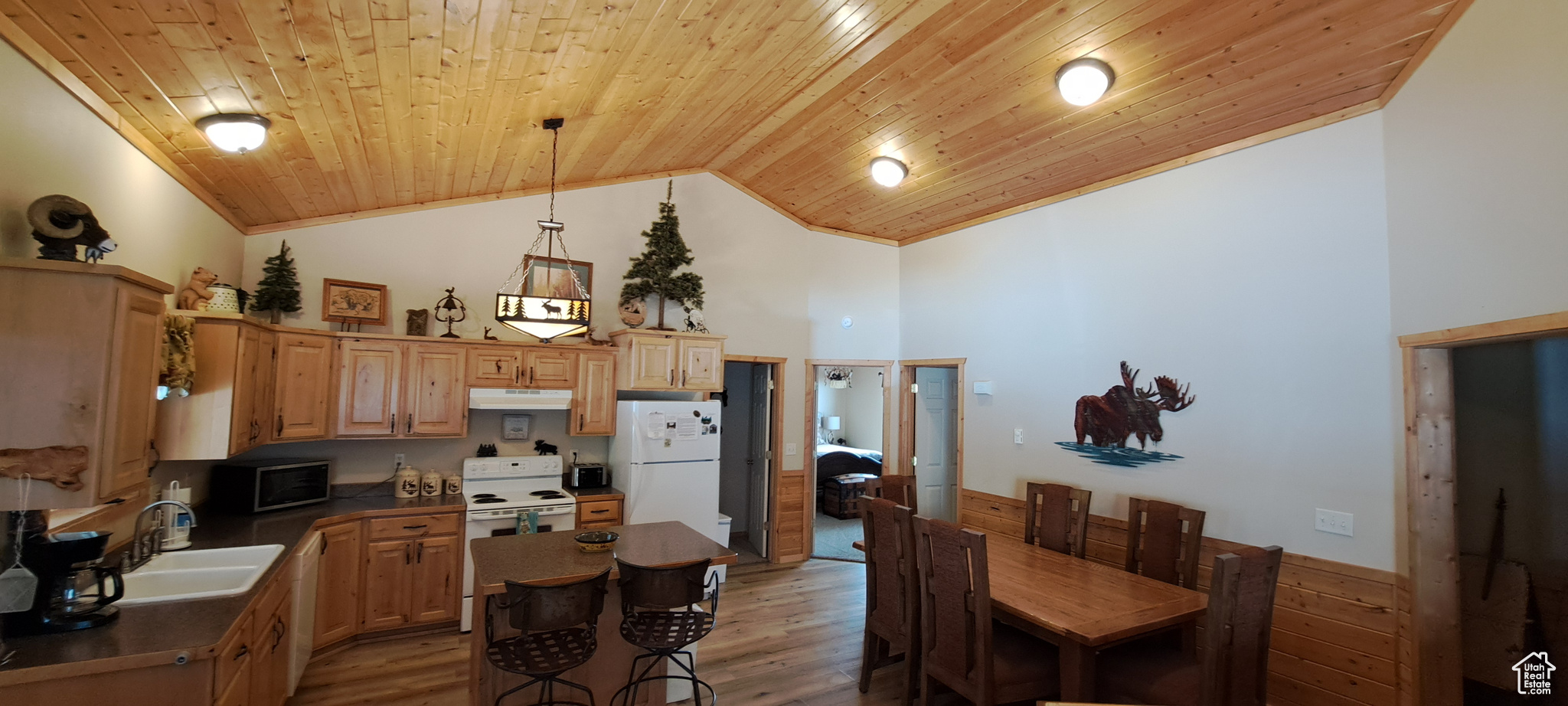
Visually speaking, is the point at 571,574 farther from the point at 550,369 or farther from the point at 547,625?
the point at 550,369

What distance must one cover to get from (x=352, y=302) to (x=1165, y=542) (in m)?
5.34

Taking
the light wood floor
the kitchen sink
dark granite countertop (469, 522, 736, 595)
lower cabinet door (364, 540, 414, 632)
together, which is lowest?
the light wood floor

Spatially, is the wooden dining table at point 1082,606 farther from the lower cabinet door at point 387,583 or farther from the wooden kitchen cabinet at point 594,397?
the lower cabinet door at point 387,583

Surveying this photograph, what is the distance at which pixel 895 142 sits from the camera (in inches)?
187

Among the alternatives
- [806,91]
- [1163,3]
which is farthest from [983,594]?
[806,91]

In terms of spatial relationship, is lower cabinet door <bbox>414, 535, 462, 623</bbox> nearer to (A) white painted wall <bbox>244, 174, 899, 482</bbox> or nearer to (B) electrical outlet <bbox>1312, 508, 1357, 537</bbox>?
(A) white painted wall <bbox>244, 174, 899, 482</bbox>

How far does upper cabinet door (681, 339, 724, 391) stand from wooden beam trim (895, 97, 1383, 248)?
2368 millimetres

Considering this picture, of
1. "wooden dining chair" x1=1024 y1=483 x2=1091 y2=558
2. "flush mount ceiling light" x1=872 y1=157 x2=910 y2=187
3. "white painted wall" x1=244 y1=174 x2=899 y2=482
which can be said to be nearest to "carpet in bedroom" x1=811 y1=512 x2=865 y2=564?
"white painted wall" x1=244 y1=174 x2=899 y2=482

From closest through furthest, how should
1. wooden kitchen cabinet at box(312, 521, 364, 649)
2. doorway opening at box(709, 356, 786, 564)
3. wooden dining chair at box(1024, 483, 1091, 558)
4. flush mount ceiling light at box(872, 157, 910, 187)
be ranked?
wooden kitchen cabinet at box(312, 521, 364, 649), wooden dining chair at box(1024, 483, 1091, 558), flush mount ceiling light at box(872, 157, 910, 187), doorway opening at box(709, 356, 786, 564)

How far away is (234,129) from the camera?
107 inches

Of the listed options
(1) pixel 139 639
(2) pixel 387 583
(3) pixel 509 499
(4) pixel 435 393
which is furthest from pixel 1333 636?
(4) pixel 435 393

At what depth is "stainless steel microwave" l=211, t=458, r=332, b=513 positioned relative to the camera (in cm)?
388

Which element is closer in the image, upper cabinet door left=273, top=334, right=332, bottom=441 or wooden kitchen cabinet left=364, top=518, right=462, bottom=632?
upper cabinet door left=273, top=334, right=332, bottom=441

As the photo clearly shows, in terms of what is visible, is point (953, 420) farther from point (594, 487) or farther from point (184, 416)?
point (184, 416)
